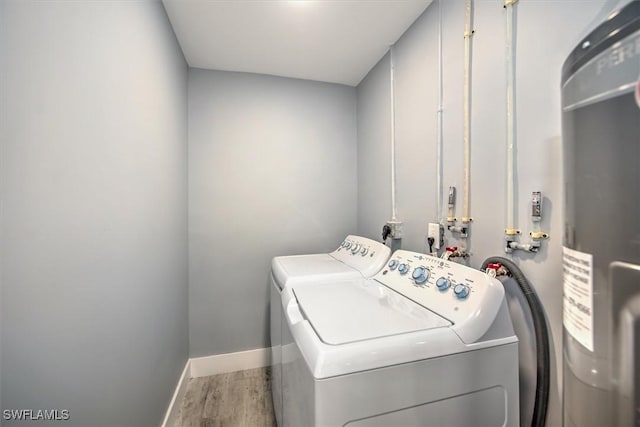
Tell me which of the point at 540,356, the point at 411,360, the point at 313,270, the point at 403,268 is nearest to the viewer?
the point at 411,360

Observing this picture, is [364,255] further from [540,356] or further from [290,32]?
[290,32]

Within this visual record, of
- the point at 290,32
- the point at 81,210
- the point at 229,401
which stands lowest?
the point at 229,401

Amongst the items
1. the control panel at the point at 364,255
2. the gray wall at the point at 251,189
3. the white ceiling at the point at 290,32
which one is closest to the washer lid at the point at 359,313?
the control panel at the point at 364,255

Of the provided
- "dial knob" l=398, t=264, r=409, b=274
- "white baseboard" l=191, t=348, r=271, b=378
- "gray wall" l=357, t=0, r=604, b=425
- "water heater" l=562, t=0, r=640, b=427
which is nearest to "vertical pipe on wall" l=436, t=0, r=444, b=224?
"gray wall" l=357, t=0, r=604, b=425

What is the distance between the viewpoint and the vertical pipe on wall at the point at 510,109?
0.92 m

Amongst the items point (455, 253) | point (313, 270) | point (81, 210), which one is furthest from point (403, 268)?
point (81, 210)

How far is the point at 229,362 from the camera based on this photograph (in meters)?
2.04

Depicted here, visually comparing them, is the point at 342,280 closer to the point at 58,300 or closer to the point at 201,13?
the point at 58,300

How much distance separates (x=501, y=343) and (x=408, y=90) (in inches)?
55.1

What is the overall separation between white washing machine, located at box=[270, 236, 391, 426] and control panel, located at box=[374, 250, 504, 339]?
0.22m

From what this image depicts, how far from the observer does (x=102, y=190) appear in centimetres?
84

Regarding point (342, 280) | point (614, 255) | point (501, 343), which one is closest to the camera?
point (614, 255)

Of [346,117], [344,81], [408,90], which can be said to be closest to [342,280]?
[408,90]

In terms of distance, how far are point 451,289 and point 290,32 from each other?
66.7 inches
